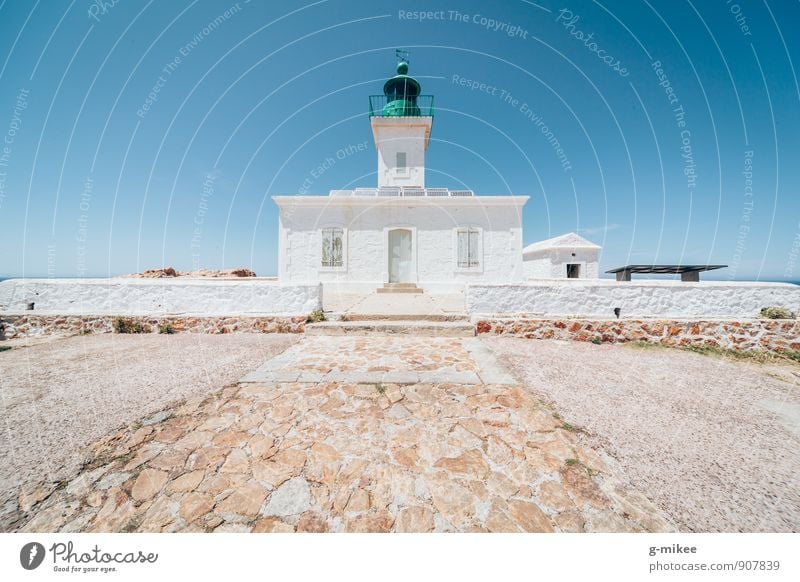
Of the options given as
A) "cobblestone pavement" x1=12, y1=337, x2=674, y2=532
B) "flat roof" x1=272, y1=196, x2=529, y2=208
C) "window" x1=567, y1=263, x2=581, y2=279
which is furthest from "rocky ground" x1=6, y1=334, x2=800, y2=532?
"window" x1=567, y1=263, x2=581, y2=279

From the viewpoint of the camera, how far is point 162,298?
6.08 meters

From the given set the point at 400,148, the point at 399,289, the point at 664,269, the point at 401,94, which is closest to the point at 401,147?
the point at 400,148

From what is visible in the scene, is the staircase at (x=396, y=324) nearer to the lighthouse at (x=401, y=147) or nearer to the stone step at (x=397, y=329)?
the stone step at (x=397, y=329)

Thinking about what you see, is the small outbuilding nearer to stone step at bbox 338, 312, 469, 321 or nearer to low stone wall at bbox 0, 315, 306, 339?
stone step at bbox 338, 312, 469, 321

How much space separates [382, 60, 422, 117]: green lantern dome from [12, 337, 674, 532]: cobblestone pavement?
1607 centimetres

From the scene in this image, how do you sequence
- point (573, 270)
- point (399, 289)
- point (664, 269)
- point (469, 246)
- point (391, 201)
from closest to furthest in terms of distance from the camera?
point (399, 289), point (391, 201), point (469, 246), point (664, 269), point (573, 270)

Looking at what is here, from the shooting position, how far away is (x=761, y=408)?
310cm

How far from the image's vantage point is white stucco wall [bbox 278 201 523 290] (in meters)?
11.2

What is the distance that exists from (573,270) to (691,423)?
15.8 metres

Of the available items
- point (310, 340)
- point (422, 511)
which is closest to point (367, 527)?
point (422, 511)

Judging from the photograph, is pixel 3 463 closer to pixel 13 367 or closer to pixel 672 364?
pixel 13 367

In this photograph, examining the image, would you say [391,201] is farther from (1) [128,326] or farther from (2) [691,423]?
(2) [691,423]

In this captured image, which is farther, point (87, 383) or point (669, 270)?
point (669, 270)

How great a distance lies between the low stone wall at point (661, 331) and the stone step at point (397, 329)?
1.62ft
